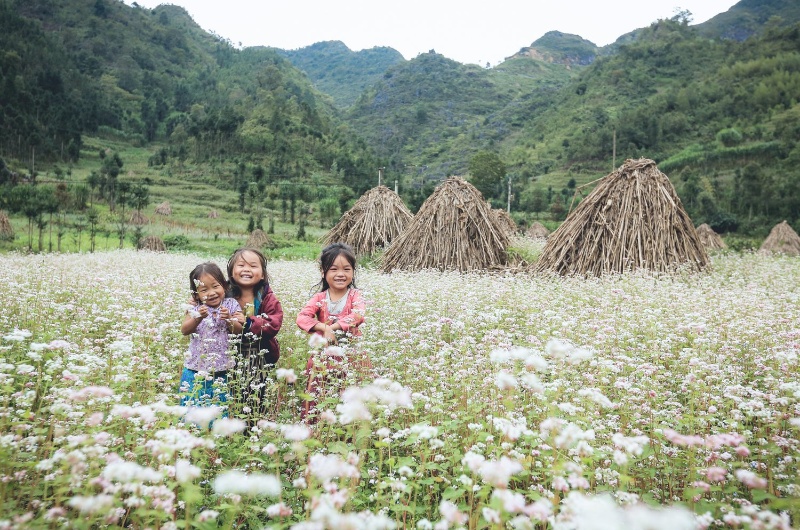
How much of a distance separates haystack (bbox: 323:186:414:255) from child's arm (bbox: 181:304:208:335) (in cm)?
1355

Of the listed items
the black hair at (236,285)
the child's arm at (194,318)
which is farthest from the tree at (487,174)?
the child's arm at (194,318)

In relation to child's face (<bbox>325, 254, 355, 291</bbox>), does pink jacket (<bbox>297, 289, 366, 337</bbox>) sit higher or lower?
lower

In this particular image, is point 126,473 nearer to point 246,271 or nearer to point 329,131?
point 246,271

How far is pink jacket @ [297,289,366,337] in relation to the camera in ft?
13.5

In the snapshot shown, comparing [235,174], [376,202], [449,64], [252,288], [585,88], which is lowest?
[252,288]

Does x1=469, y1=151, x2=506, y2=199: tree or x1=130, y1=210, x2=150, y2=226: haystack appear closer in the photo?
x1=130, y1=210, x2=150, y2=226: haystack

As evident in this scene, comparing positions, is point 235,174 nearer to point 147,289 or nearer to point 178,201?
point 178,201

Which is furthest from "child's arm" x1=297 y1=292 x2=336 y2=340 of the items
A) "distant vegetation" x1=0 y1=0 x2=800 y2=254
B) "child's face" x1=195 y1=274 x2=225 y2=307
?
"distant vegetation" x1=0 y1=0 x2=800 y2=254

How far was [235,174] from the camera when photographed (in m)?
63.6

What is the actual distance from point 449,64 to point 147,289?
202 m

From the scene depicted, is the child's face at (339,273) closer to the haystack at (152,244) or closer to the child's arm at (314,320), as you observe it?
the child's arm at (314,320)

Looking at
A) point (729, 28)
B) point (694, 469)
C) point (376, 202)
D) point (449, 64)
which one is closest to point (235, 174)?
point (376, 202)

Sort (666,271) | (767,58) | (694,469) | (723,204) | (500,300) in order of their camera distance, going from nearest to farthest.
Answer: (694,469) < (500,300) < (666,271) < (723,204) < (767,58)

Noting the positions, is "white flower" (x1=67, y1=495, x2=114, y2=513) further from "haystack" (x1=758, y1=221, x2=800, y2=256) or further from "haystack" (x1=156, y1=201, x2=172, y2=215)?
Answer: "haystack" (x1=156, y1=201, x2=172, y2=215)
